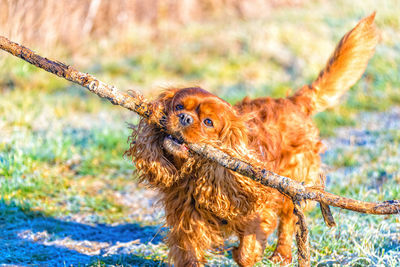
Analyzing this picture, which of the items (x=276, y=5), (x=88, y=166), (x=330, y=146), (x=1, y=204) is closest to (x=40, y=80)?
(x=88, y=166)

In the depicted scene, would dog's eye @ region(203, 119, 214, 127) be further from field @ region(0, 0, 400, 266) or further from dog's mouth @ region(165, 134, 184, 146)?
field @ region(0, 0, 400, 266)

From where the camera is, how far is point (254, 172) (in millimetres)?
2191

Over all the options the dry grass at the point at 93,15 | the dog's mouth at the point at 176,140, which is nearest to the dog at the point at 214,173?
the dog's mouth at the point at 176,140

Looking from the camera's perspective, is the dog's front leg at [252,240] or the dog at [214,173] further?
the dog's front leg at [252,240]

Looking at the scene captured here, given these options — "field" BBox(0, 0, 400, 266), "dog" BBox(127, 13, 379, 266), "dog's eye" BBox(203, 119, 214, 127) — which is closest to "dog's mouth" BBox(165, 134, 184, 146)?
"dog" BBox(127, 13, 379, 266)

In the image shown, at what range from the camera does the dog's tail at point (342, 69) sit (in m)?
3.51

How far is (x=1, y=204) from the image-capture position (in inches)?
140

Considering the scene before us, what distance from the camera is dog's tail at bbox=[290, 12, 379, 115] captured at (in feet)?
11.5

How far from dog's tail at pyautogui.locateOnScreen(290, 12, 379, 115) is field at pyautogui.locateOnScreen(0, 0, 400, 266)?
2.79 ft

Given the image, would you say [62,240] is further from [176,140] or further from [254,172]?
[254,172]

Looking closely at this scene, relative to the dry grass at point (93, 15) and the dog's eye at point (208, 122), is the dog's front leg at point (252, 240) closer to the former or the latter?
the dog's eye at point (208, 122)

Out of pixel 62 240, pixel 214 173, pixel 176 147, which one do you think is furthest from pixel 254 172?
pixel 62 240

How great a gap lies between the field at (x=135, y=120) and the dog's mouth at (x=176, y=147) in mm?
554

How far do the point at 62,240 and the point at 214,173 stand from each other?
141 cm
